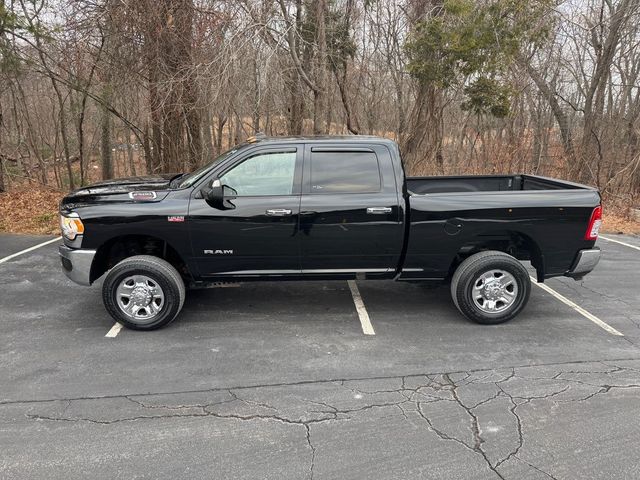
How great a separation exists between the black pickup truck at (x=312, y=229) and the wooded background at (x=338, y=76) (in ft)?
17.6

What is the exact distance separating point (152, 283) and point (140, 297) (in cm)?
18

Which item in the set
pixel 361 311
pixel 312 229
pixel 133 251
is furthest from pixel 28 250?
pixel 361 311

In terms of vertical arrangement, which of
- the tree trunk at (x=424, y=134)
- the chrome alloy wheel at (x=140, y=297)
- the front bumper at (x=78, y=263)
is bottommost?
the chrome alloy wheel at (x=140, y=297)

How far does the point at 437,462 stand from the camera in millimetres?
2984

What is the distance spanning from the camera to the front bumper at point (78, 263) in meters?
4.69

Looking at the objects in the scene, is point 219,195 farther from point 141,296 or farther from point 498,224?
point 498,224

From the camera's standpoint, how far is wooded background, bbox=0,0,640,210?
33.6ft

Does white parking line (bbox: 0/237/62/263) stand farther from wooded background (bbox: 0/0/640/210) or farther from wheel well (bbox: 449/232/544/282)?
wheel well (bbox: 449/232/544/282)

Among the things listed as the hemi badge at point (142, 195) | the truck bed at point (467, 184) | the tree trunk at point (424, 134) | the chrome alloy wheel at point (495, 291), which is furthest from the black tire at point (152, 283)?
the tree trunk at point (424, 134)

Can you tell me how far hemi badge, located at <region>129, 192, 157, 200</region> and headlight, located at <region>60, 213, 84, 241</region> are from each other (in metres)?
0.55

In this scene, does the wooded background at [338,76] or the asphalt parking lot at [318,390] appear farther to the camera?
the wooded background at [338,76]

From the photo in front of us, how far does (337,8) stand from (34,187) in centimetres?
1052

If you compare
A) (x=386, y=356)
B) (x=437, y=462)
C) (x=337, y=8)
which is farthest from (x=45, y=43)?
(x=437, y=462)

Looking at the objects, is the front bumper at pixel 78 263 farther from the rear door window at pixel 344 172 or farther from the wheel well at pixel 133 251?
the rear door window at pixel 344 172
